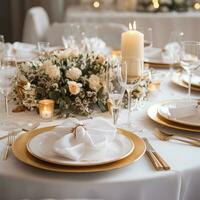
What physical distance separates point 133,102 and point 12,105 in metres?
0.46

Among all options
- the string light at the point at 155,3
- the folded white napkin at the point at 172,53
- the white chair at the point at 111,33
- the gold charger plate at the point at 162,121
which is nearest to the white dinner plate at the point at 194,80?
the folded white napkin at the point at 172,53

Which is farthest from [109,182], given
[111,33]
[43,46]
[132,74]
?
[111,33]

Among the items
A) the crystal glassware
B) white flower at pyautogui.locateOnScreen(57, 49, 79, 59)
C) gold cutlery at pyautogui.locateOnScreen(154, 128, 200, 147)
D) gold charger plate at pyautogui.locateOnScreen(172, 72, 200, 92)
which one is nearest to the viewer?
gold cutlery at pyautogui.locateOnScreen(154, 128, 200, 147)

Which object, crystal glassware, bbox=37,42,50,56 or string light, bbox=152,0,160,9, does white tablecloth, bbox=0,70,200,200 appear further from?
string light, bbox=152,0,160,9

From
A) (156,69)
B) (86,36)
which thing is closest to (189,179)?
(156,69)

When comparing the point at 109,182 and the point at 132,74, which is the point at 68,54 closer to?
the point at 132,74

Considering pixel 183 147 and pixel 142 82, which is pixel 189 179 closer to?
pixel 183 147

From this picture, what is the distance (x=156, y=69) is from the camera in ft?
7.65

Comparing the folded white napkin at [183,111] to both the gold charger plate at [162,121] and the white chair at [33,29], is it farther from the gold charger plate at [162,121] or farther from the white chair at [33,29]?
the white chair at [33,29]

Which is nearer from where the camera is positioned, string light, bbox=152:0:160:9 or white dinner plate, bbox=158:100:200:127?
white dinner plate, bbox=158:100:200:127

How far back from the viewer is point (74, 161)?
1181mm

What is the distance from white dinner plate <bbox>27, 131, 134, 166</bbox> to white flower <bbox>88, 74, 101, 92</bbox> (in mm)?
287

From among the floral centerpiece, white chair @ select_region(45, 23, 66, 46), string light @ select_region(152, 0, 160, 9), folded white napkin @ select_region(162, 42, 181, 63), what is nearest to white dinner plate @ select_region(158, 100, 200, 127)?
the floral centerpiece

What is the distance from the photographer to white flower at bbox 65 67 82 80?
5.26ft
